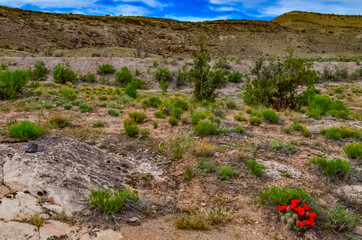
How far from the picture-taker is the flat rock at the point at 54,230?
11.5 ft

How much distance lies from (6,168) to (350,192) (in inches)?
220

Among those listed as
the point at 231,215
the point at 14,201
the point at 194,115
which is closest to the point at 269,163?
the point at 231,215

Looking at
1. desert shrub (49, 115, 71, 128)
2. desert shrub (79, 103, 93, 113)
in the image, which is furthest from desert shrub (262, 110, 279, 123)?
desert shrub (49, 115, 71, 128)

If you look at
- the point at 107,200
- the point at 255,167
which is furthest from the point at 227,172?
the point at 107,200

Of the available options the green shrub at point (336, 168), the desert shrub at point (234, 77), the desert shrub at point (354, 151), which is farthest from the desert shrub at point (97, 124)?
the desert shrub at point (234, 77)

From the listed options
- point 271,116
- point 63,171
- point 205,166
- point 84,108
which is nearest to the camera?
point 63,171

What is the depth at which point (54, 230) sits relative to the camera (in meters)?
3.62

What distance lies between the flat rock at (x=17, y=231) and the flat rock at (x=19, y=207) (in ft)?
0.38

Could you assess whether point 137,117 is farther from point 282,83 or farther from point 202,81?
point 282,83

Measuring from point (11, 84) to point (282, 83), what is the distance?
11.0 metres

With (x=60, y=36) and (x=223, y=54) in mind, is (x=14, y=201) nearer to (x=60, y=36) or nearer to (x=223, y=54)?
(x=60, y=36)

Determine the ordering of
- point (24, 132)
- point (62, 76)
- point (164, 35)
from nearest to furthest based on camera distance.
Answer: point (24, 132)
point (62, 76)
point (164, 35)

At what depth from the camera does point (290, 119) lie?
10719 millimetres

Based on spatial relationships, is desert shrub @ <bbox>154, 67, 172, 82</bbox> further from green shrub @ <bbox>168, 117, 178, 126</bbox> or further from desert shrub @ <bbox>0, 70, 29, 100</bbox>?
green shrub @ <bbox>168, 117, 178, 126</bbox>
